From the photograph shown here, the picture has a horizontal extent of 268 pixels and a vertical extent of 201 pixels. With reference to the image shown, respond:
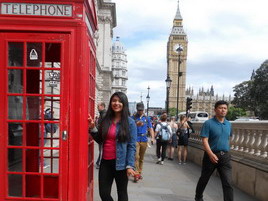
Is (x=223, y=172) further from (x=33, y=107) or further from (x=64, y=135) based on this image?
(x=33, y=107)

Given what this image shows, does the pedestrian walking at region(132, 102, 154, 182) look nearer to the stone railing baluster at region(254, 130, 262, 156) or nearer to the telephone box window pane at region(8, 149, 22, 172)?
the stone railing baluster at region(254, 130, 262, 156)

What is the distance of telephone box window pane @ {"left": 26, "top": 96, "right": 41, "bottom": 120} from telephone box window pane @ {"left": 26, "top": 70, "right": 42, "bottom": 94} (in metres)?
0.31

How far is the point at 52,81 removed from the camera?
13.0 ft

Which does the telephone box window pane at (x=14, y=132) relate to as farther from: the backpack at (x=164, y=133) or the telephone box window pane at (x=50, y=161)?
the backpack at (x=164, y=133)

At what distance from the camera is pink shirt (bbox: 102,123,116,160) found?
4234 millimetres

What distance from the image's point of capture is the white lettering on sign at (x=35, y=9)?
12.5 ft

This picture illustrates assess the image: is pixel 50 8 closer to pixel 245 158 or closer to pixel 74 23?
pixel 74 23

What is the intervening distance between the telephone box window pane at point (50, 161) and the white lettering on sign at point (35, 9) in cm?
146

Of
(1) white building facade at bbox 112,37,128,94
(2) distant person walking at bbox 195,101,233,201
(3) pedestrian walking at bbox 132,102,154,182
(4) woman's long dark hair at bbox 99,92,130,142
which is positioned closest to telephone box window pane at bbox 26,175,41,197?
(4) woman's long dark hair at bbox 99,92,130,142

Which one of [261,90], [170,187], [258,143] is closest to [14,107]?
[170,187]

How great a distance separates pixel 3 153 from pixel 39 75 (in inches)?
37.1

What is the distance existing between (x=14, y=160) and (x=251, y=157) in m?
5.54

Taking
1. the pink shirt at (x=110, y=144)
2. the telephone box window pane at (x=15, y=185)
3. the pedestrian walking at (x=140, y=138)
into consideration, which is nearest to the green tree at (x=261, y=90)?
the pedestrian walking at (x=140, y=138)

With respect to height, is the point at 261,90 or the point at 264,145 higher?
the point at 261,90
